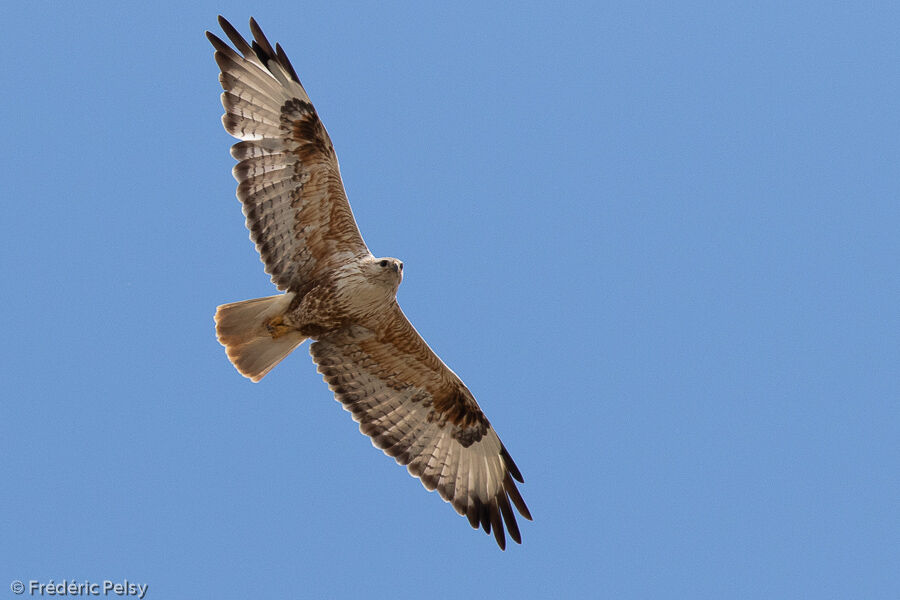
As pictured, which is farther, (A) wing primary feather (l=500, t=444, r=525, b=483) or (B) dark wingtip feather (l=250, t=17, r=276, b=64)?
(A) wing primary feather (l=500, t=444, r=525, b=483)

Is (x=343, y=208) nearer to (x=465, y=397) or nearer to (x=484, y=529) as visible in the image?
(x=465, y=397)

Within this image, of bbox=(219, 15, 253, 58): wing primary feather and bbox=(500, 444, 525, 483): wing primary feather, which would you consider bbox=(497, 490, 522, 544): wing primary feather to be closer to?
bbox=(500, 444, 525, 483): wing primary feather

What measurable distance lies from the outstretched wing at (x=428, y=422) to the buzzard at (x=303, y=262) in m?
0.01

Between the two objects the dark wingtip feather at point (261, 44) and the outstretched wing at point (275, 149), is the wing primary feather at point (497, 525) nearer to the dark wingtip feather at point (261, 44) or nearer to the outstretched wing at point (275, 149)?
the outstretched wing at point (275, 149)

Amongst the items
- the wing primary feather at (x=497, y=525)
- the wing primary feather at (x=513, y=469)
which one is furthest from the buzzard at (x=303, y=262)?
the wing primary feather at (x=513, y=469)

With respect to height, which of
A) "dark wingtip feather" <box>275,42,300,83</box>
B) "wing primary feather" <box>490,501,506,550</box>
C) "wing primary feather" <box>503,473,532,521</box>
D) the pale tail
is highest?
"dark wingtip feather" <box>275,42,300,83</box>

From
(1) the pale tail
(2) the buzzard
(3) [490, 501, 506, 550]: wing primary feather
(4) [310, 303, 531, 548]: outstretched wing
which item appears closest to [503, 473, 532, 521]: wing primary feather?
(4) [310, 303, 531, 548]: outstretched wing

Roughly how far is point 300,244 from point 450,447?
90.7 inches

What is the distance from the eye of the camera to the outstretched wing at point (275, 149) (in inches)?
333

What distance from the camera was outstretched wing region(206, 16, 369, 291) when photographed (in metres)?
8.47

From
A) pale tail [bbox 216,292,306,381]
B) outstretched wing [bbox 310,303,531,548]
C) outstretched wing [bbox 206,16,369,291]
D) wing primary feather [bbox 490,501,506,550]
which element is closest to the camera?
outstretched wing [bbox 206,16,369,291]

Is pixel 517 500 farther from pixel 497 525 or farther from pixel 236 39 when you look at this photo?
pixel 236 39

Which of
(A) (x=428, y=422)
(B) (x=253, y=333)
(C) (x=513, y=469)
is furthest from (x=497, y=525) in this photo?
(B) (x=253, y=333)

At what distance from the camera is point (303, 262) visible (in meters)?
8.74
